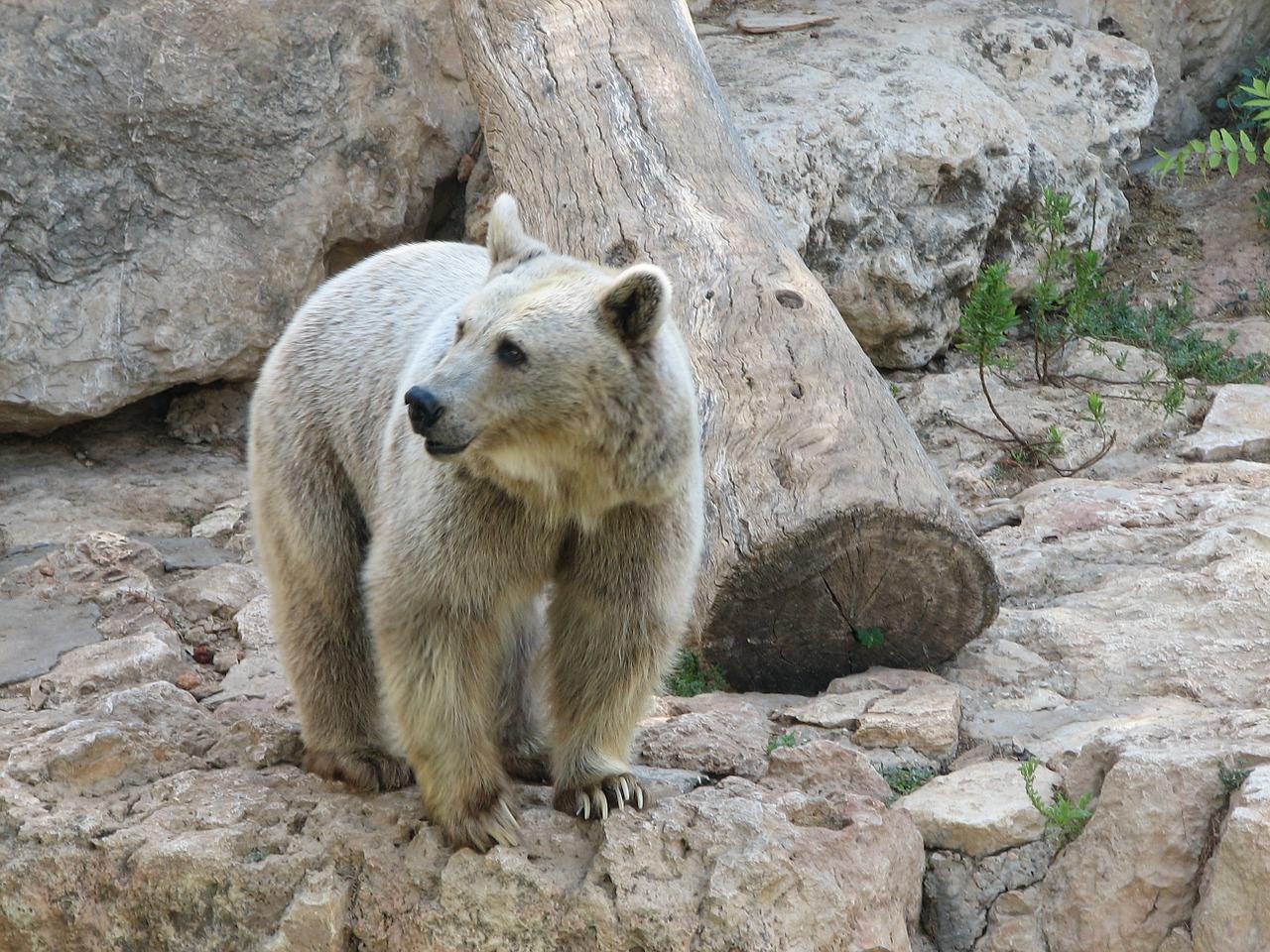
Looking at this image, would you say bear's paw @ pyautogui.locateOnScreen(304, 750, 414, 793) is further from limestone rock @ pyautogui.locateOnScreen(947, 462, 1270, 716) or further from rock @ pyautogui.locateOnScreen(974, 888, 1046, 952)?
limestone rock @ pyautogui.locateOnScreen(947, 462, 1270, 716)

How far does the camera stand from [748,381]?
4957 mm

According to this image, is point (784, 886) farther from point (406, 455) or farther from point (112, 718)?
point (112, 718)

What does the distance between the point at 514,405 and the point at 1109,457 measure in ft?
15.5

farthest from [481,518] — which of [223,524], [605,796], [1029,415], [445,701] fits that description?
[1029,415]

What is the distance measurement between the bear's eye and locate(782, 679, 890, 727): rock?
6.11 ft

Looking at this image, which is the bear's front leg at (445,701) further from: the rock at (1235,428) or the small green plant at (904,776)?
the rock at (1235,428)

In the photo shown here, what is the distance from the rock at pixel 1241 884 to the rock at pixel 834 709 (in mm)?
1324

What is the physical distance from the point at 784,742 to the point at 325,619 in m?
1.48

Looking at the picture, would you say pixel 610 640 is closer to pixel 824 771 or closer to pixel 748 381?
pixel 824 771

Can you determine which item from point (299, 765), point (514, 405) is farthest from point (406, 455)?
point (299, 765)

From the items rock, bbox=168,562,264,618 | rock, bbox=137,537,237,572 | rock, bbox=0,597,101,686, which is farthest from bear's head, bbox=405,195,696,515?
rock, bbox=137,537,237,572

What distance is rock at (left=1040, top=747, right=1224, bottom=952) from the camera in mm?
3523

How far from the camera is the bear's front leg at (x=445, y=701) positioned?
3.49 metres

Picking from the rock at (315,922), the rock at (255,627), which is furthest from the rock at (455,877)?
the rock at (255,627)
